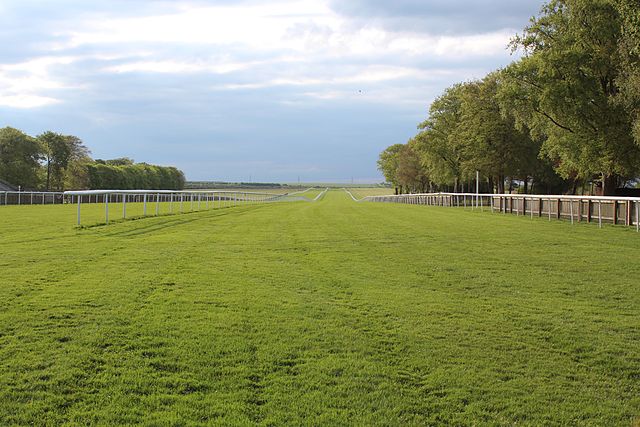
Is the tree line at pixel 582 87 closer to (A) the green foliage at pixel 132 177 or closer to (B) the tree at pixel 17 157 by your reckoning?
(B) the tree at pixel 17 157

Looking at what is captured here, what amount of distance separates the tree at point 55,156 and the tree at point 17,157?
5.26 metres

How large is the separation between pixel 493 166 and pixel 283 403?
52981 mm

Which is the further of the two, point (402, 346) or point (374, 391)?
point (402, 346)

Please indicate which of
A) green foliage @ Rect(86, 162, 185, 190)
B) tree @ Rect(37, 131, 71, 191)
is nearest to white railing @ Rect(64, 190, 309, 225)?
tree @ Rect(37, 131, 71, 191)

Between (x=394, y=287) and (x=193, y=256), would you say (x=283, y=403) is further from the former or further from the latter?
(x=193, y=256)

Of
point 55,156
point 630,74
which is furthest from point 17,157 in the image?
point 630,74

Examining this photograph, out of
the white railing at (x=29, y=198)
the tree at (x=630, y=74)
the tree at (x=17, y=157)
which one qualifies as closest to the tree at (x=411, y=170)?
the white railing at (x=29, y=198)

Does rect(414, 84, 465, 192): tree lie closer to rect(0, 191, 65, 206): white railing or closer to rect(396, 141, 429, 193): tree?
rect(396, 141, 429, 193): tree

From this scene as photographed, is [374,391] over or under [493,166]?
under

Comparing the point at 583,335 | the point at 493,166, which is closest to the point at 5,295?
the point at 583,335

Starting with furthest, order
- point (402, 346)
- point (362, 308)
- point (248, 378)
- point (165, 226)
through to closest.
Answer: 1. point (165, 226)
2. point (362, 308)
3. point (402, 346)
4. point (248, 378)

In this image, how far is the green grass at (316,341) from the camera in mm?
Result: 4574

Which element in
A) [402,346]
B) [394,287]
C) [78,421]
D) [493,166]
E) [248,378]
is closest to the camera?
[78,421]

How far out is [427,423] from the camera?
14.2ft
